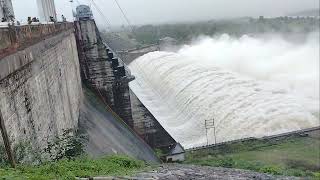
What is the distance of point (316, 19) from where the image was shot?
7775 centimetres

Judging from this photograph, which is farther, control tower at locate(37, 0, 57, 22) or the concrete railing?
control tower at locate(37, 0, 57, 22)

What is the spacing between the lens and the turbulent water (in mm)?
33562

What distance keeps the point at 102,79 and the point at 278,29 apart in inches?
2403

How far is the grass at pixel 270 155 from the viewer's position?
25266mm

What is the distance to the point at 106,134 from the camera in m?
21.0

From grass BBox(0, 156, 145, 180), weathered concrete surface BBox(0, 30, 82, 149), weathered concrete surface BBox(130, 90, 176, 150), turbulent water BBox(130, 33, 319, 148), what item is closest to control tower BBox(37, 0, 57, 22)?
weathered concrete surface BBox(130, 90, 176, 150)

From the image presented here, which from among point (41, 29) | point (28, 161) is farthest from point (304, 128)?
point (28, 161)

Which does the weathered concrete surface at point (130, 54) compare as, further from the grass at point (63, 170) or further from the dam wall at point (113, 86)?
the grass at point (63, 170)

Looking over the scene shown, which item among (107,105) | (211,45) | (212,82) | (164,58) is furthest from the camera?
(211,45)

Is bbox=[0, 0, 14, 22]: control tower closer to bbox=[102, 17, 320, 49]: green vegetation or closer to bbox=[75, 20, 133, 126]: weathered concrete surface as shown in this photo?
bbox=[75, 20, 133, 126]: weathered concrete surface

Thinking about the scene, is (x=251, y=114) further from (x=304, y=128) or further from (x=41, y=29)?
(x=41, y=29)

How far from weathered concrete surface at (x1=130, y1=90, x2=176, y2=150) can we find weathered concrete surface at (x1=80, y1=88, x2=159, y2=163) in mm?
905

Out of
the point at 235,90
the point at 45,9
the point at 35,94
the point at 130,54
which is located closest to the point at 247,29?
the point at 130,54

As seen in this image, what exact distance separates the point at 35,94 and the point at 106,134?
34.1ft
